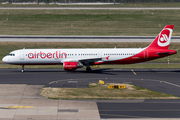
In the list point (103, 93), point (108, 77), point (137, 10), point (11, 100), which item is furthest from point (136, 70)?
point (137, 10)

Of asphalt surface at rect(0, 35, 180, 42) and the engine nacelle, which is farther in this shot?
asphalt surface at rect(0, 35, 180, 42)

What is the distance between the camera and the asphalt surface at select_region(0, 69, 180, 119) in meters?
25.8

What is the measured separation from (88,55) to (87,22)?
6633 centimetres

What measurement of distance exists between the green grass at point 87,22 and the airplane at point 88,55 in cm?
3992

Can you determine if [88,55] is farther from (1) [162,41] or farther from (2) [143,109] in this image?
(2) [143,109]

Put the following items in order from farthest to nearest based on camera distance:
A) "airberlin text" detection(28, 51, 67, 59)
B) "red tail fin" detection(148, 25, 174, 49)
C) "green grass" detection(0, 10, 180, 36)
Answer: "green grass" detection(0, 10, 180, 36) → "red tail fin" detection(148, 25, 174, 49) → "airberlin text" detection(28, 51, 67, 59)

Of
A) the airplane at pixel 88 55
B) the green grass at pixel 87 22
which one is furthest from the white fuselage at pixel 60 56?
the green grass at pixel 87 22

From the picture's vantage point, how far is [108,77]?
45094 mm

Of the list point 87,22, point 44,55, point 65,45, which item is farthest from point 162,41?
point 87,22

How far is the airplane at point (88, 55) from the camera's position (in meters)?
50.0

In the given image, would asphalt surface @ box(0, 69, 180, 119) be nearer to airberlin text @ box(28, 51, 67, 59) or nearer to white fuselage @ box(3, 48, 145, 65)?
white fuselage @ box(3, 48, 145, 65)

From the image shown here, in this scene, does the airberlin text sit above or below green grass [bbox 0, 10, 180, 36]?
below

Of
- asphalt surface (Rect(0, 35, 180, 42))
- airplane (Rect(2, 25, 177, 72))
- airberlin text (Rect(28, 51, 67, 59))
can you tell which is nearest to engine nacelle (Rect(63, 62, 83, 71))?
airplane (Rect(2, 25, 177, 72))

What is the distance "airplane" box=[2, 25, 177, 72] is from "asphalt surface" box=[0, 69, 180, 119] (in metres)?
2.10
